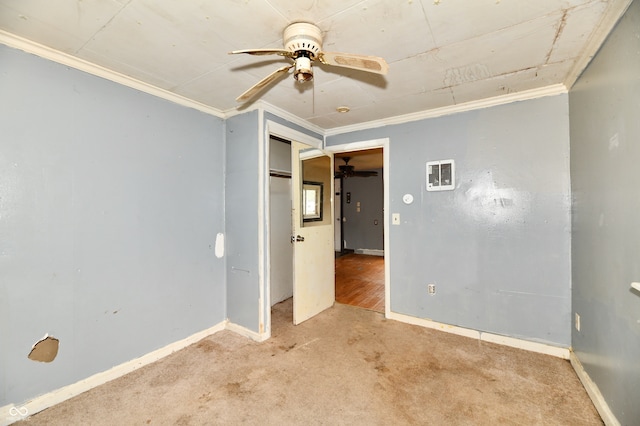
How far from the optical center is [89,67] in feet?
6.43

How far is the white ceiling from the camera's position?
4.62ft

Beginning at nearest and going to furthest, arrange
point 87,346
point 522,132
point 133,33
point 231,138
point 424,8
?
point 424,8 → point 133,33 → point 87,346 → point 522,132 → point 231,138

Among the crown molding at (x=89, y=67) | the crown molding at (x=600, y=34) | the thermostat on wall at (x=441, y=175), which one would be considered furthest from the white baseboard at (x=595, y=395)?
the crown molding at (x=89, y=67)

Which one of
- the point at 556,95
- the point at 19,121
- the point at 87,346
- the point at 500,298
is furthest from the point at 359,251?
the point at 19,121

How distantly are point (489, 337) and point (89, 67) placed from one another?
13.7 feet

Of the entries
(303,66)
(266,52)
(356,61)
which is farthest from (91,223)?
(356,61)

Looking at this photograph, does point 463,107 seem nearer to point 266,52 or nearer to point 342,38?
point 342,38

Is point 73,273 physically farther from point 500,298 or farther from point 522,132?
point 522,132

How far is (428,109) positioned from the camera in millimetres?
2859

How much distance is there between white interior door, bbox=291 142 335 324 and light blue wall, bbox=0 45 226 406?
3.22 feet

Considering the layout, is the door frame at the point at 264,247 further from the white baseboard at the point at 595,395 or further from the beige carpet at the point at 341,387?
the white baseboard at the point at 595,395

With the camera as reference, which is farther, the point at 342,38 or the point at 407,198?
the point at 407,198

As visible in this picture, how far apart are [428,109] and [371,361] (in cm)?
259

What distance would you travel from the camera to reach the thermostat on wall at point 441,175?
2801 mm
